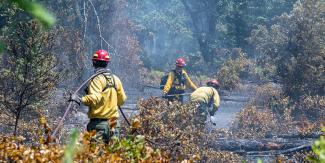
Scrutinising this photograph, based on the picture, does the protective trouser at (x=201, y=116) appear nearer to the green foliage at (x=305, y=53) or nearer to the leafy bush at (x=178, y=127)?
the leafy bush at (x=178, y=127)

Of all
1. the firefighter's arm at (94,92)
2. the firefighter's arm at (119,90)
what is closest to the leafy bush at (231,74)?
the firefighter's arm at (119,90)

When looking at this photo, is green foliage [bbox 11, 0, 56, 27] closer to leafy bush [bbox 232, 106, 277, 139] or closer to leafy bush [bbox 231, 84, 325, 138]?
leafy bush [bbox 231, 84, 325, 138]

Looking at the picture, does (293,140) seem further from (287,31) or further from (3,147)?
(3,147)

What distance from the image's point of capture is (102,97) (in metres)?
7.22

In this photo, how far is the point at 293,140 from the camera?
12961mm

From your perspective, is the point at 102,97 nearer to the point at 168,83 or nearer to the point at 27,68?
the point at 27,68

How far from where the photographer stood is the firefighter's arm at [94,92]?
22.6 ft

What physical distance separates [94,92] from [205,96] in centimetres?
558

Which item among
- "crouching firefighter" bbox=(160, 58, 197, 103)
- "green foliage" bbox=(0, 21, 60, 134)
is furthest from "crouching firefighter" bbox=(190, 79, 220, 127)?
"green foliage" bbox=(0, 21, 60, 134)

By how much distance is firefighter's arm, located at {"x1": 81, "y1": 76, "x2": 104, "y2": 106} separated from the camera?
6.90 m

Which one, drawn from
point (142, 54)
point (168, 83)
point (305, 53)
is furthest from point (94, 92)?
point (142, 54)

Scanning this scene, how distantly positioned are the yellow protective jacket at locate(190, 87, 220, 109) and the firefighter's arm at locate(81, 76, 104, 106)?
525 centimetres

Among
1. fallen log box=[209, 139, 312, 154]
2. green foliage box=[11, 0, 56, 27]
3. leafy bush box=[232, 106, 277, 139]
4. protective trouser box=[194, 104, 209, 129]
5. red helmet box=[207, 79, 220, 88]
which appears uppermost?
green foliage box=[11, 0, 56, 27]

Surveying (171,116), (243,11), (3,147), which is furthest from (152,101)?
(243,11)
